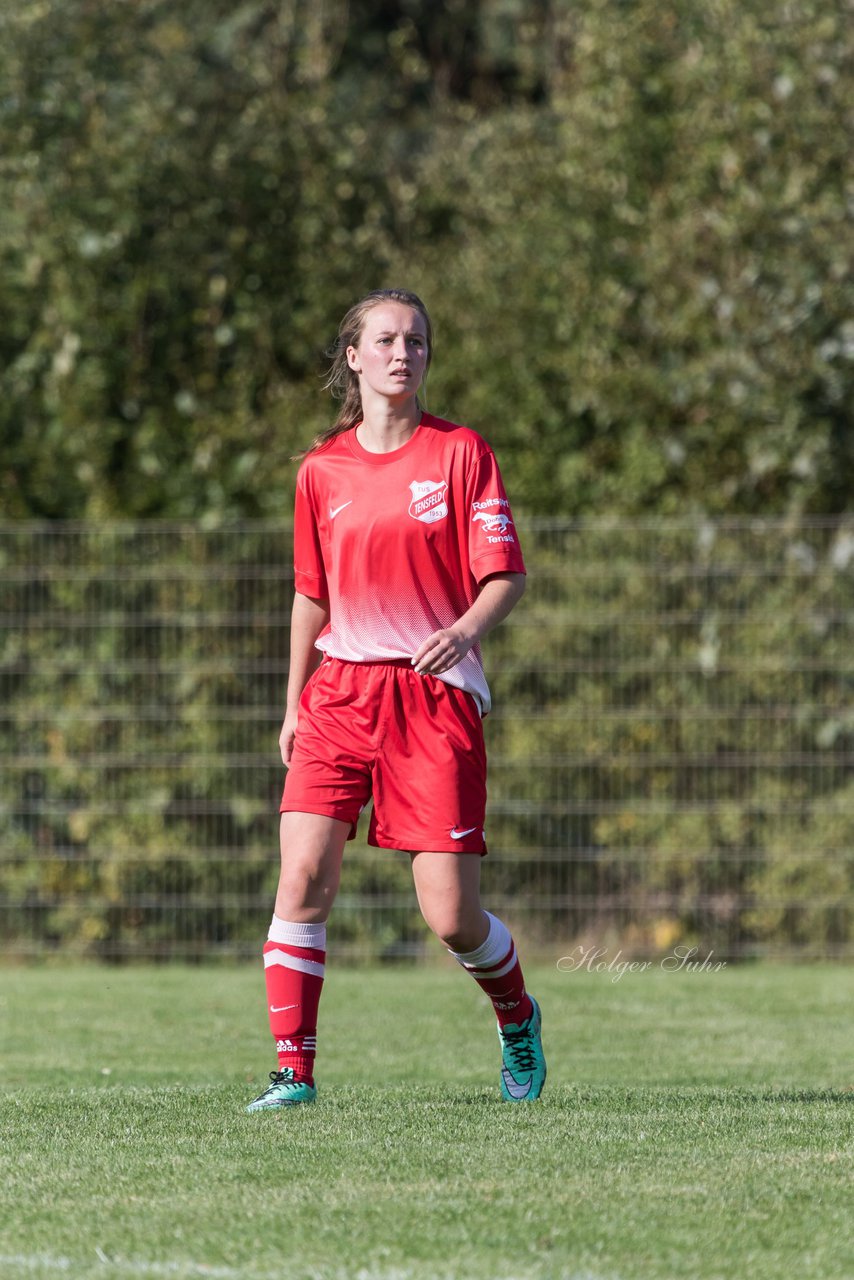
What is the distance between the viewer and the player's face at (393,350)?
452 centimetres

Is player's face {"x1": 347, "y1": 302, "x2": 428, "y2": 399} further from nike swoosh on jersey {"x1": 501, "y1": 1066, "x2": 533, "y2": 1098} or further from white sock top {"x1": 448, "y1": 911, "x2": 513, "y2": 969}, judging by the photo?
nike swoosh on jersey {"x1": 501, "y1": 1066, "x2": 533, "y2": 1098}

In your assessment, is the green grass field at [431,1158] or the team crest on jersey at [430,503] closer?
the green grass field at [431,1158]

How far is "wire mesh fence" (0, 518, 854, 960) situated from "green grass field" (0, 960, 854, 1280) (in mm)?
2105

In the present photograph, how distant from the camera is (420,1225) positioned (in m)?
3.02

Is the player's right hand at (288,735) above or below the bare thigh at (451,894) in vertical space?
above

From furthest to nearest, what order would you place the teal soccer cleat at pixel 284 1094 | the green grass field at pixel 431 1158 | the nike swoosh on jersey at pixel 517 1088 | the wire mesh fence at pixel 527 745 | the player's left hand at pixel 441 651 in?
1. the wire mesh fence at pixel 527 745
2. the nike swoosh on jersey at pixel 517 1088
3. the teal soccer cleat at pixel 284 1094
4. the player's left hand at pixel 441 651
5. the green grass field at pixel 431 1158

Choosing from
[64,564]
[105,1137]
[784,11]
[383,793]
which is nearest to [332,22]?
[784,11]

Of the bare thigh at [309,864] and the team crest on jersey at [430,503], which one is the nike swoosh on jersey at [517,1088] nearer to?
the bare thigh at [309,864]

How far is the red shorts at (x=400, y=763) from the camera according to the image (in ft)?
14.4

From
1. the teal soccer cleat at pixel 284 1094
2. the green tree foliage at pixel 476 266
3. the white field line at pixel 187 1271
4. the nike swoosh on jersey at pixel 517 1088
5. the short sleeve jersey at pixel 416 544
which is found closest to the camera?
the white field line at pixel 187 1271

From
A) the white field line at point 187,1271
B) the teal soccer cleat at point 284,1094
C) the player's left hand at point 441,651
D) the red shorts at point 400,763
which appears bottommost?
the teal soccer cleat at point 284,1094

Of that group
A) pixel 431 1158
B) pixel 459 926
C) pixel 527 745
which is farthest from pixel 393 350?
pixel 527 745

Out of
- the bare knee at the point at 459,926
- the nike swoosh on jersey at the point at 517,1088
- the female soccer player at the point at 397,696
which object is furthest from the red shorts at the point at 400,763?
the nike swoosh on jersey at the point at 517,1088

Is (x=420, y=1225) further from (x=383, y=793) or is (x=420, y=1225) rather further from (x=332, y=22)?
(x=332, y=22)
